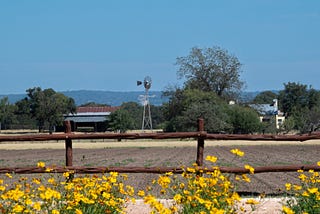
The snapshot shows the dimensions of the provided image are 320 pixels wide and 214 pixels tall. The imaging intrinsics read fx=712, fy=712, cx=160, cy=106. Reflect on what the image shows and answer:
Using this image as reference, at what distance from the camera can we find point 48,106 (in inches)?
4124

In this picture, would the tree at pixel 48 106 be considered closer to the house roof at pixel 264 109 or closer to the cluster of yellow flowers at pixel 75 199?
the house roof at pixel 264 109

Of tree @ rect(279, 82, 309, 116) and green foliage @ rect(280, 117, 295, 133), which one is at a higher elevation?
tree @ rect(279, 82, 309, 116)

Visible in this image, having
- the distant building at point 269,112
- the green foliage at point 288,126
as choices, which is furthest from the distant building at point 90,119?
the green foliage at point 288,126

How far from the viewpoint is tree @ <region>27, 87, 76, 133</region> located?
10421cm

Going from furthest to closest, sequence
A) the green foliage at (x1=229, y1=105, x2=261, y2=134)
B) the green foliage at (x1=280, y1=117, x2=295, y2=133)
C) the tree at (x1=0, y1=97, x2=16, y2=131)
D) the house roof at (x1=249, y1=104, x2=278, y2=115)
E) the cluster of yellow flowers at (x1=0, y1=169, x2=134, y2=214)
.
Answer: the tree at (x1=0, y1=97, x2=16, y2=131)
the house roof at (x1=249, y1=104, x2=278, y2=115)
the green foliage at (x1=229, y1=105, x2=261, y2=134)
the green foliage at (x1=280, y1=117, x2=295, y2=133)
the cluster of yellow flowers at (x1=0, y1=169, x2=134, y2=214)

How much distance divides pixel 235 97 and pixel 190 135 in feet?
262

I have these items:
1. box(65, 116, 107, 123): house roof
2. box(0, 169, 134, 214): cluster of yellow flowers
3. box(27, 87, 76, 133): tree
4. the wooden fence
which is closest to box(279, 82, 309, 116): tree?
box(65, 116, 107, 123): house roof

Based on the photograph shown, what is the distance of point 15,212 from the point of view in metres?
6.92

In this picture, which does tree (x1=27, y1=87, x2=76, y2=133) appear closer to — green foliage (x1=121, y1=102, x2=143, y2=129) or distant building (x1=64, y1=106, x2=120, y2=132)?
distant building (x1=64, y1=106, x2=120, y2=132)

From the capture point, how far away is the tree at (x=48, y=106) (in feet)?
342

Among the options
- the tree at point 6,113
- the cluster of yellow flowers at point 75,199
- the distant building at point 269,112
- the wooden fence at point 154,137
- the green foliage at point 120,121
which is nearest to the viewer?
the cluster of yellow flowers at point 75,199

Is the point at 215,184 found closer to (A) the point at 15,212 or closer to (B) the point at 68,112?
(A) the point at 15,212

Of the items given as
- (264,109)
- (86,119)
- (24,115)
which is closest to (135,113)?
(24,115)

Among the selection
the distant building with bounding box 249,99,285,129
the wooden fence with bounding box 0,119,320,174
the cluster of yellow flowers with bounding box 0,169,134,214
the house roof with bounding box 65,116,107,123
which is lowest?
Result: the cluster of yellow flowers with bounding box 0,169,134,214
